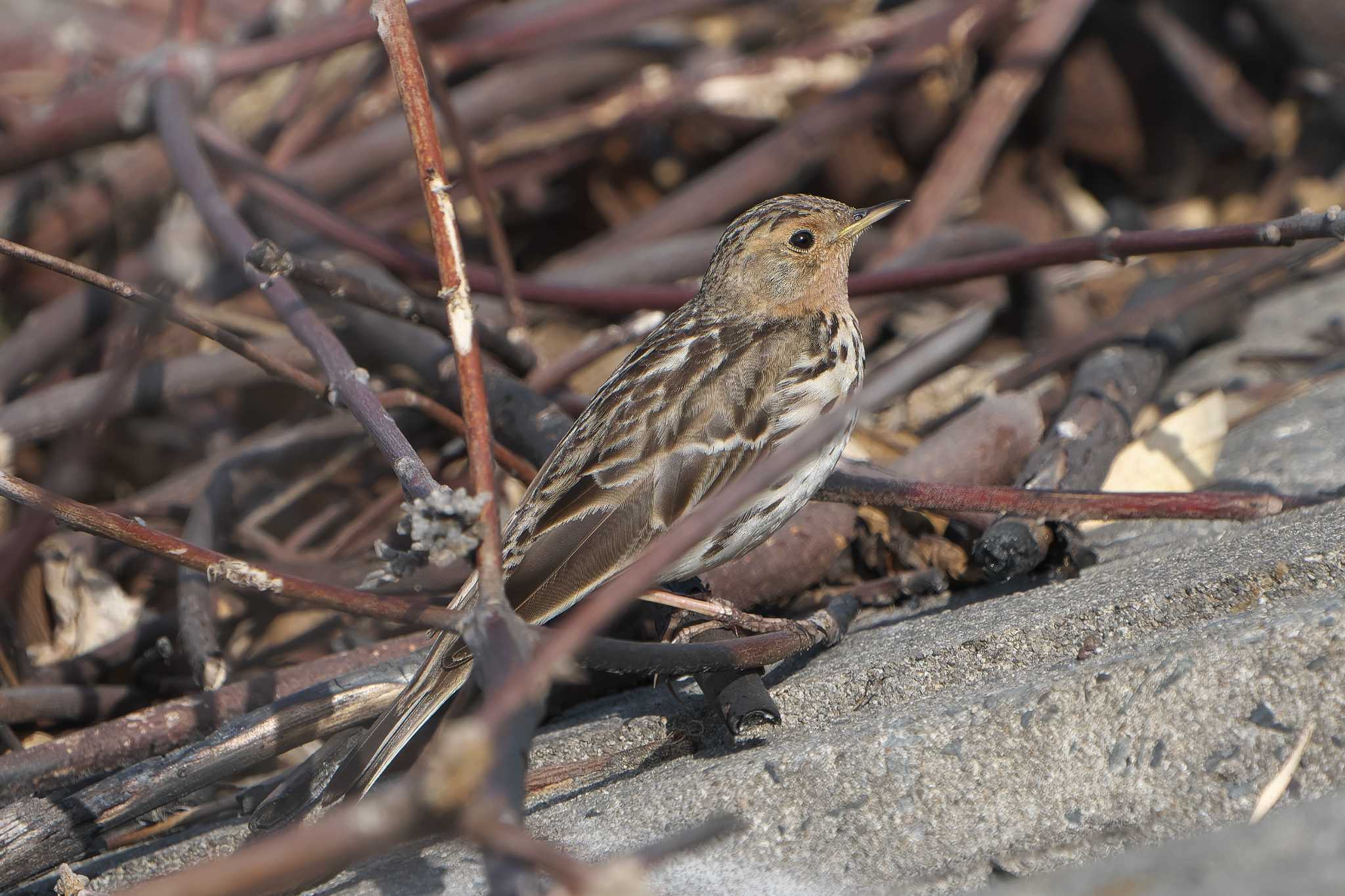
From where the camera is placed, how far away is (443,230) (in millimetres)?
2295

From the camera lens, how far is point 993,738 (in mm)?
2371

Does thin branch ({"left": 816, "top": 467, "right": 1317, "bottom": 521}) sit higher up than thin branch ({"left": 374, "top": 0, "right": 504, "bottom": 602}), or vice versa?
thin branch ({"left": 374, "top": 0, "right": 504, "bottom": 602})

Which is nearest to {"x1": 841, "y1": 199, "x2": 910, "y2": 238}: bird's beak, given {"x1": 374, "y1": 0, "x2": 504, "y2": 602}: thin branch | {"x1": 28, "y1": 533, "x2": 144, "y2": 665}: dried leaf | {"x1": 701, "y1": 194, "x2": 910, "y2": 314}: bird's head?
{"x1": 701, "y1": 194, "x2": 910, "y2": 314}: bird's head

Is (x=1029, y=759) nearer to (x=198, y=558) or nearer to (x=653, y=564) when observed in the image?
(x=653, y=564)

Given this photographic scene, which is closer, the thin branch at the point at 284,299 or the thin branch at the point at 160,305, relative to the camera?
the thin branch at the point at 160,305

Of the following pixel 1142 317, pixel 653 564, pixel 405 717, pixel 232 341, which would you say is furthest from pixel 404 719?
pixel 1142 317

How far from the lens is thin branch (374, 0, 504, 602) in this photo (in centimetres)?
220

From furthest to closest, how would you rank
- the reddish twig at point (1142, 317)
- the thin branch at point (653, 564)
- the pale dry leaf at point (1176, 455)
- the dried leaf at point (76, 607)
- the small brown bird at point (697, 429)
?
1. the reddish twig at point (1142, 317)
2. the dried leaf at point (76, 607)
3. the pale dry leaf at point (1176, 455)
4. the small brown bird at point (697, 429)
5. the thin branch at point (653, 564)

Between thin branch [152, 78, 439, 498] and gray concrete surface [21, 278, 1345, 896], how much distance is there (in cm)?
74

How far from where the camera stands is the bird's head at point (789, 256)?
12.6ft

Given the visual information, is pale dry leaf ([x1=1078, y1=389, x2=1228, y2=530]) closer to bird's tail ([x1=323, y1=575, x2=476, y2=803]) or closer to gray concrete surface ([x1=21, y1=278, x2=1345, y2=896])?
gray concrete surface ([x1=21, y1=278, x2=1345, y2=896])

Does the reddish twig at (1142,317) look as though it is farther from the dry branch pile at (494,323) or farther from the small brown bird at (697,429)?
the small brown bird at (697,429)

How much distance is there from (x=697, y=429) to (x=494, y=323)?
1383mm

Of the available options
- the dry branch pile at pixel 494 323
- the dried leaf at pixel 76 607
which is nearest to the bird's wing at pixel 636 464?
the dry branch pile at pixel 494 323
